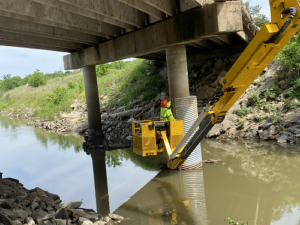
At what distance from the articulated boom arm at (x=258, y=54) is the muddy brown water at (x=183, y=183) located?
1958 millimetres

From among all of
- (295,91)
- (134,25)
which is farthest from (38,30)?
(295,91)

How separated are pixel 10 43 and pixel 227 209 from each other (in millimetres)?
11280

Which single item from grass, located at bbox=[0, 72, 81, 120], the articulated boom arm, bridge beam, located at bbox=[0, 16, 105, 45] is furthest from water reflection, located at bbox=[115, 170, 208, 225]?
grass, located at bbox=[0, 72, 81, 120]

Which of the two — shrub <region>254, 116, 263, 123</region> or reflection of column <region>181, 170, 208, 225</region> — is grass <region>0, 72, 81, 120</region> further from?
reflection of column <region>181, 170, 208, 225</region>

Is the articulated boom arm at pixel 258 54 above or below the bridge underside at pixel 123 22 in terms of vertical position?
below

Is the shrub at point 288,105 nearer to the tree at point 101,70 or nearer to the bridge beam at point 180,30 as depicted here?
the bridge beam at point 180,30

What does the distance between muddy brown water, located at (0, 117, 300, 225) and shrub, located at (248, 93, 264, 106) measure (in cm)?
323

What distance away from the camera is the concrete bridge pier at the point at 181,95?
Result: 363 inches

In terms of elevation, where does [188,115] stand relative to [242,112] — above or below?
above

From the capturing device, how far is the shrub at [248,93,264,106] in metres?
14.2

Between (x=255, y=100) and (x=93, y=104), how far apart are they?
9289 millimetres

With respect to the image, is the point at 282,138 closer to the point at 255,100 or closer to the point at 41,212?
the point at 255,100

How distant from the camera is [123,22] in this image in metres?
9.91

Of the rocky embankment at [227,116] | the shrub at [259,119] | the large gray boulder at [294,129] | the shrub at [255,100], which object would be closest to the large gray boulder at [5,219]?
the rocky embankment at [227,116]
